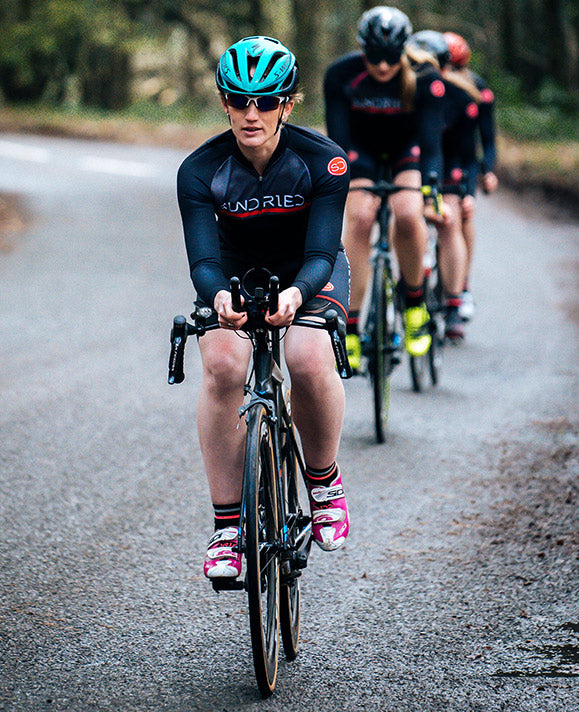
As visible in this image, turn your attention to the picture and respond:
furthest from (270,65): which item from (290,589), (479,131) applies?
(479,131)

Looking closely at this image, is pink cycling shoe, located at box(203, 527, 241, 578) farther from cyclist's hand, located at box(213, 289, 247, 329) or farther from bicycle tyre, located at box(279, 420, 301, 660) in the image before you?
cyclist's hand, located at box(213, 289, 247, 329)

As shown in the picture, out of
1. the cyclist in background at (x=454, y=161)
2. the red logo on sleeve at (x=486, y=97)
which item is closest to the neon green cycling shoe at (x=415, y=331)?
the cyclist in background at (x=454, y=161)

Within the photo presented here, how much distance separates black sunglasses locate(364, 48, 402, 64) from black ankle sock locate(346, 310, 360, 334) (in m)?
1.77

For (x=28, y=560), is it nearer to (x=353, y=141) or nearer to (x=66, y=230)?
(x=353, y=141)

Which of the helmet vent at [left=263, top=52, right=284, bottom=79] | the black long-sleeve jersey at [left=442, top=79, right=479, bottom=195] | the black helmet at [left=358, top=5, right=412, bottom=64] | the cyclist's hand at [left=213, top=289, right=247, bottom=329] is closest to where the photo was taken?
the cyclist's hand at [left=213, top=289, right=247, bottom=329]

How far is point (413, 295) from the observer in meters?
7.83

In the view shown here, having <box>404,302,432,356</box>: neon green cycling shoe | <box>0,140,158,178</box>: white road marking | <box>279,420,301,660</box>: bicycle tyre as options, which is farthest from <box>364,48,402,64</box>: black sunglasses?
<box>0,140,158,178</box>: white road marking

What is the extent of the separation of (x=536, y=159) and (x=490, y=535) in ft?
51.9

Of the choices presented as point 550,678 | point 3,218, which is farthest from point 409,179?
point 3,218

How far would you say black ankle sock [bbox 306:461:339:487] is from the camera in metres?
4.28

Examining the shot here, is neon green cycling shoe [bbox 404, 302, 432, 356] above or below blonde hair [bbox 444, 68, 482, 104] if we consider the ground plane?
A: below

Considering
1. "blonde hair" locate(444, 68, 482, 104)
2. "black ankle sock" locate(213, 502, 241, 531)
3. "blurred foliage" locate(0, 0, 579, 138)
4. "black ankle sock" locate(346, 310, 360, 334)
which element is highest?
"blurred foliage" locate(0, 0, 579, 138)

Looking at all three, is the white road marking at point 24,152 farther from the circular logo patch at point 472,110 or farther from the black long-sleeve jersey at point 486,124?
the circular logo patch at point 472,110

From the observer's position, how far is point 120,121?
29703 mm
